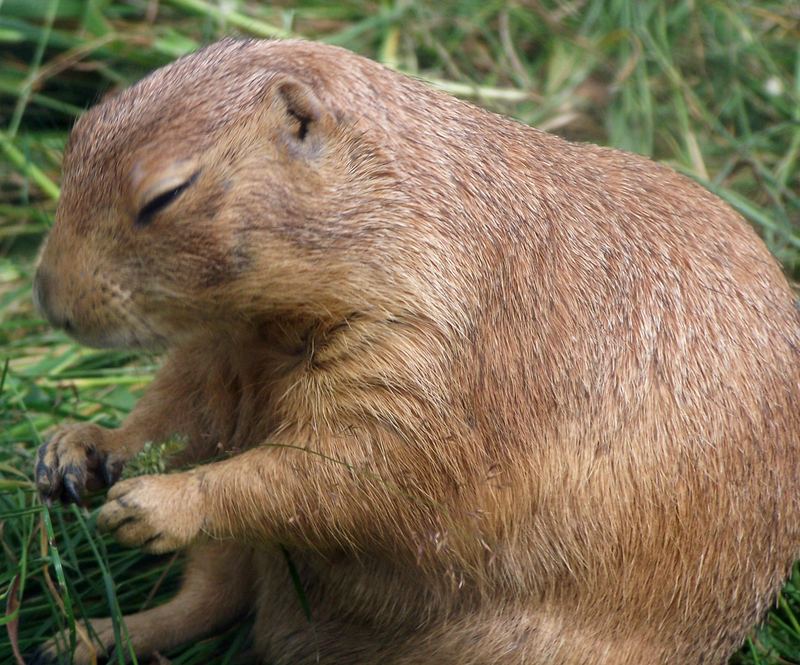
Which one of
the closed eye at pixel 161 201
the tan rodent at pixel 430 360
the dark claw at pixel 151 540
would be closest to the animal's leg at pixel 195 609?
the tan rodent at pixel 430 360

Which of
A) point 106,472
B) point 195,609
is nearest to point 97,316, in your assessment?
point 106,472

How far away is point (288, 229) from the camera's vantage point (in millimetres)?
3129

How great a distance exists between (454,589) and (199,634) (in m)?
1.09

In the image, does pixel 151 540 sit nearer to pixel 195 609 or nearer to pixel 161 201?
pixel 195 609

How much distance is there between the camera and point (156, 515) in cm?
332

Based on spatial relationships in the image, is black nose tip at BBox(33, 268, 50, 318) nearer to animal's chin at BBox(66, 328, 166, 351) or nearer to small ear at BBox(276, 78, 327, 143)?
animal's chin at BBox(66, 328, 166, 351)

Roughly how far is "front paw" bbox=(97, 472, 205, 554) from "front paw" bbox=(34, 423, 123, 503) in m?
0.48

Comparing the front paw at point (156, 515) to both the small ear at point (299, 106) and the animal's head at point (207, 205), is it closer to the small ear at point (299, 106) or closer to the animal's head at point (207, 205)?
the animal's head at point (207, 205)

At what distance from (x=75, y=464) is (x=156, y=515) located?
2.02 ft

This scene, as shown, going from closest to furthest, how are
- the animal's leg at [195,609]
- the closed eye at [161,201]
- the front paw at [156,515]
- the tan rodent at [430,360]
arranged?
the closed eye at [161,201] → the tan rodent at [430,360] → the front paw at [156,515] → the animal's leg at [195,609]

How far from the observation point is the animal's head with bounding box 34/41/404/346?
9.95 feet

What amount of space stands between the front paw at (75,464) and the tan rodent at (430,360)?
0.04ft

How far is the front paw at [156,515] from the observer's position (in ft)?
10.9

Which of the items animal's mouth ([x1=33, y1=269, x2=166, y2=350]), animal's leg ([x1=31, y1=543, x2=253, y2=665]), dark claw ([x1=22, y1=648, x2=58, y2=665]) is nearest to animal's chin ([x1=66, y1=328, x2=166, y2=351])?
animal's mouth ([x1=33, y1=269, x2=166, y2=350])
